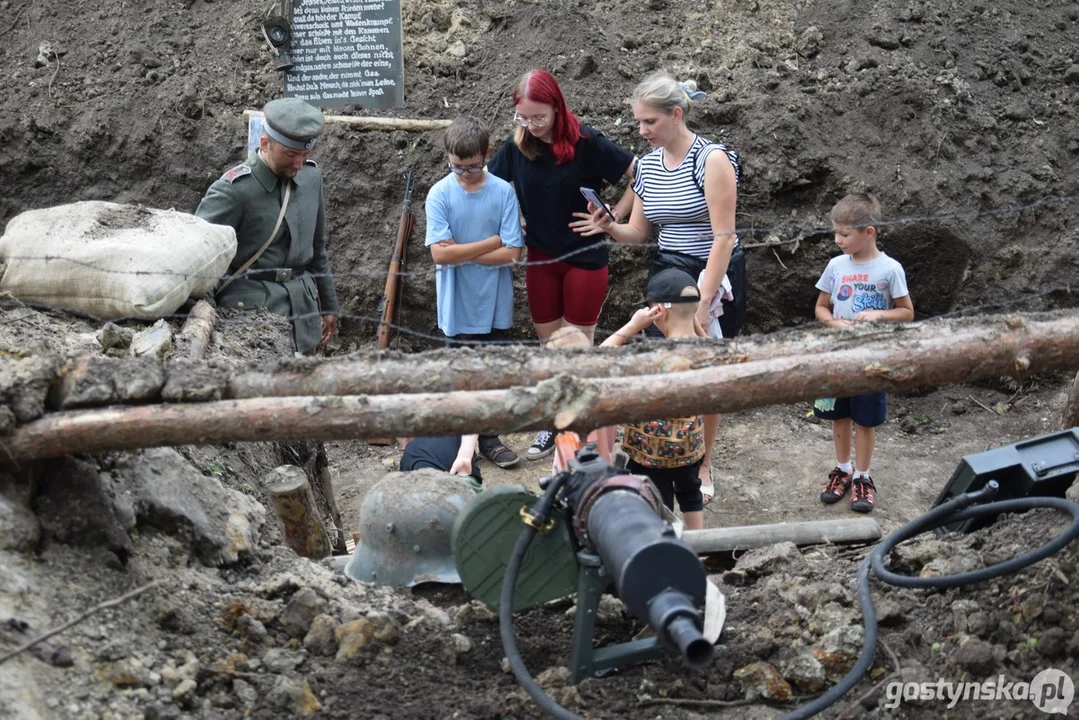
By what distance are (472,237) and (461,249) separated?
10 centimetres

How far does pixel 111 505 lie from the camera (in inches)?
126

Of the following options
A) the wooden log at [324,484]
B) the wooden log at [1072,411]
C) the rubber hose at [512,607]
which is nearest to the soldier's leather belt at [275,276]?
the wooden log at [324,484]

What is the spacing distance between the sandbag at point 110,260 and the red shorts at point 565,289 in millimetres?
1812

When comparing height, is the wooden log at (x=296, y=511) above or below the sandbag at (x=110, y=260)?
below

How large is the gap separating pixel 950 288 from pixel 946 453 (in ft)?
4.56

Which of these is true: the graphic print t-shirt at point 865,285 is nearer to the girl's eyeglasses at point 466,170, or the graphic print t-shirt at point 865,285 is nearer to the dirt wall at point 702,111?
the dirt wall at point 702,111

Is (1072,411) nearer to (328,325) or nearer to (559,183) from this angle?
(559,183)

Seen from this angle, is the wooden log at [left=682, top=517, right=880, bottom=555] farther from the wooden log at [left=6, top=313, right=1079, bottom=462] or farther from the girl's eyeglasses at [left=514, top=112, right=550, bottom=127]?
the girl's eyeglasses at [left=514, top=112, right=550, bottom=127]

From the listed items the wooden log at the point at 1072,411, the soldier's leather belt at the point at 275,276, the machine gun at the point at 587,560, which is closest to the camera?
the machine gun at the point at 587,560

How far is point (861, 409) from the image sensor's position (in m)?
5.47

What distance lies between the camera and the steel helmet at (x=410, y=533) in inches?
143

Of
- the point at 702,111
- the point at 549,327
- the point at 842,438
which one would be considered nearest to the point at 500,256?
the point at 549,327

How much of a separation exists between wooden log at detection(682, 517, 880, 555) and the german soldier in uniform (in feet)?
7.07

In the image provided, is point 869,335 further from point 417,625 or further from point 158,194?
point 158,194
